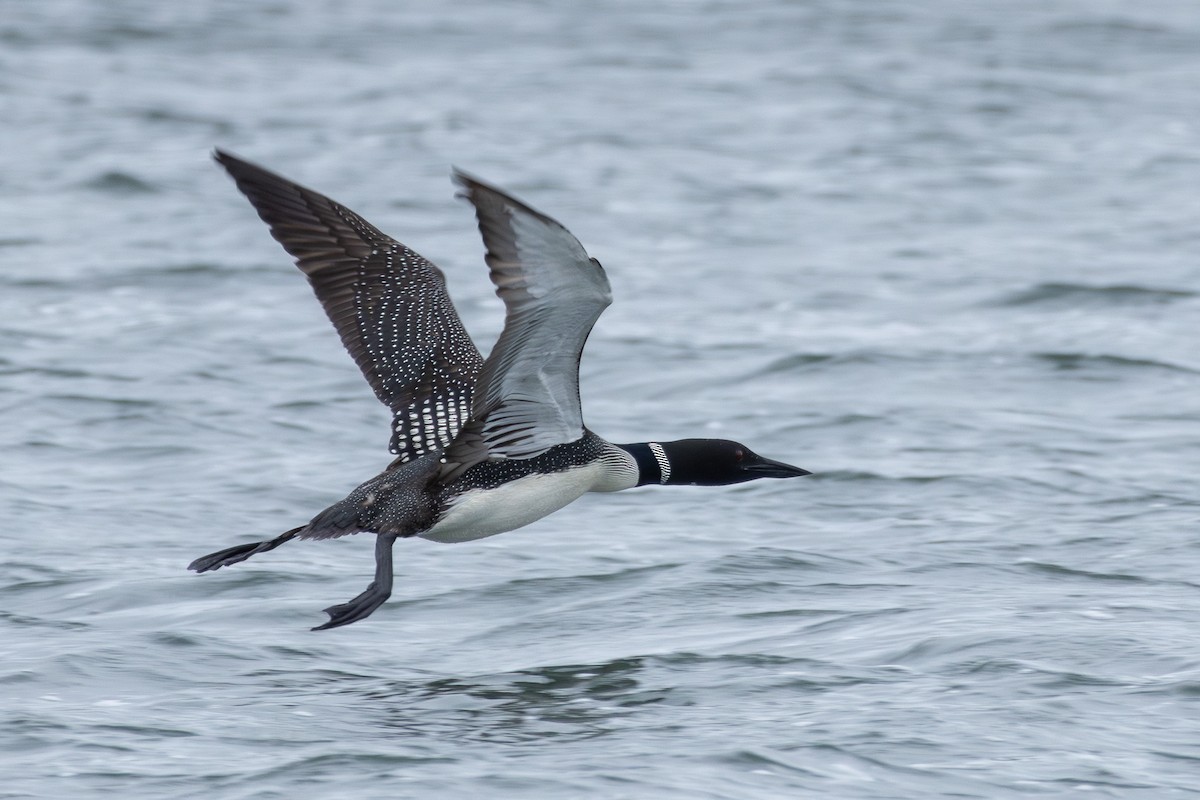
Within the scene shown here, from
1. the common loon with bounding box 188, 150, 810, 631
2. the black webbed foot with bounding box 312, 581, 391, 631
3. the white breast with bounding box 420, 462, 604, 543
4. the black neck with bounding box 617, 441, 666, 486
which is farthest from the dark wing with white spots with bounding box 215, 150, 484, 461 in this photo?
the black webbed foot with bounding box 312, 581, 391, 631

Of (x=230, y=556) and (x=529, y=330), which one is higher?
(x=529, y=330)

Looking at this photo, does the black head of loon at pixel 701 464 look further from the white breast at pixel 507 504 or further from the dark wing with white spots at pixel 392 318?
the dark wing with white spots at pixel 392 318

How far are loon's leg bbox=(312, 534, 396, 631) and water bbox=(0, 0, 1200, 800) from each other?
187mm

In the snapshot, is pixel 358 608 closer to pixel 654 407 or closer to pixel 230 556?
pixel 230 556

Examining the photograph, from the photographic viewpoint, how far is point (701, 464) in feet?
21.3

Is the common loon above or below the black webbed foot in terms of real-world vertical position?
above

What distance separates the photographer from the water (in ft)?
16.4

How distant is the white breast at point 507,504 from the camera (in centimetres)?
596

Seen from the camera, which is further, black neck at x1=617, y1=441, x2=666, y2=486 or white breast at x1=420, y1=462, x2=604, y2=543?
black neck at x1=617, y1=441, x2=666, y2=486

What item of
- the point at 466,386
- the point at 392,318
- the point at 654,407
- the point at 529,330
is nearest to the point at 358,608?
the point at 529,330

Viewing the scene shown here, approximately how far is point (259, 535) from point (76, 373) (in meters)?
2.69

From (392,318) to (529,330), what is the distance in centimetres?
153

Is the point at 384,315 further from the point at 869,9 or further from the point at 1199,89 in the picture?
the point at 869,9

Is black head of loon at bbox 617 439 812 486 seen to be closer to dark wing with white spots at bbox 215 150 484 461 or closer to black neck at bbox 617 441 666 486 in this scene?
black neck at bbox 617 441 666 486
